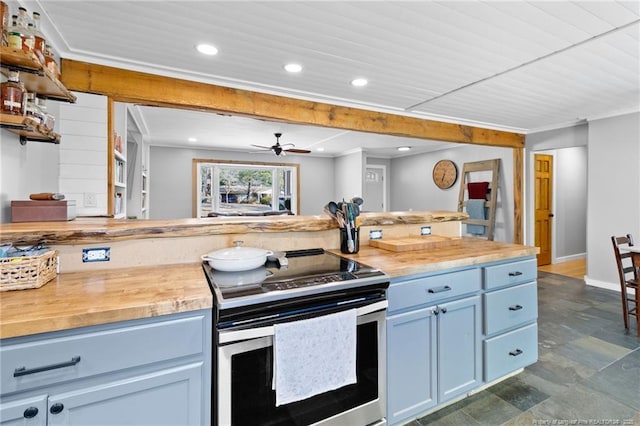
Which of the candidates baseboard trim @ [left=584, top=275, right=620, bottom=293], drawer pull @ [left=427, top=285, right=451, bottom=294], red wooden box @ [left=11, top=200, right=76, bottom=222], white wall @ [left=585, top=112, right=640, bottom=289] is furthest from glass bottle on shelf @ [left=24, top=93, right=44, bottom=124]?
baseboard trim @ [left=584, top=275, right=620, bottom=293]

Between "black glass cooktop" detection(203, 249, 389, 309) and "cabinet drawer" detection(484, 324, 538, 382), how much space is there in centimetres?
107

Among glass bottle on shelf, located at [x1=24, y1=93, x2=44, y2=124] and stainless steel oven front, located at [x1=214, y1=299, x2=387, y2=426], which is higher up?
glass bottle on shelf, located at [x1=24, y1=93, x2=44, y2=124]

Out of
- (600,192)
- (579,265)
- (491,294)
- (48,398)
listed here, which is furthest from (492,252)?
(579,265)

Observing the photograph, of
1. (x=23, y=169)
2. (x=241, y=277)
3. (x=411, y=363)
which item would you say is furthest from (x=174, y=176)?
(x=411, y=363)

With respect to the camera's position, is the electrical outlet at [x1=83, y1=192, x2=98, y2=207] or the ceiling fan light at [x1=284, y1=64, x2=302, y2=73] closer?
the electrical outlet at [x1=83, y1=192, x2=98, y2=207]

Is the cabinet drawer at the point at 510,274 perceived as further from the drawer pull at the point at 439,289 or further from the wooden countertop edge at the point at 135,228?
the wooden countertop edge at the point at 135,228

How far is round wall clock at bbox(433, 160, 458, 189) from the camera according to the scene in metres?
6.59

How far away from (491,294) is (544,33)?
5.94 feet

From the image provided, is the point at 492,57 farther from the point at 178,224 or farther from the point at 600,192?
the point at 600,192

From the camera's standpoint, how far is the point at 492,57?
99.0 inches

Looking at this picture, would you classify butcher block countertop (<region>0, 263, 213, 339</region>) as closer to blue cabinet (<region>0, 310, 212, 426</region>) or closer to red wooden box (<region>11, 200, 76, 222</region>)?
blue cabinet (<region>0, 310, 212, 426</region>)

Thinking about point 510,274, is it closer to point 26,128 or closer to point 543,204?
point 26,128

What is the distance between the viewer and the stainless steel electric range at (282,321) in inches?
46.8

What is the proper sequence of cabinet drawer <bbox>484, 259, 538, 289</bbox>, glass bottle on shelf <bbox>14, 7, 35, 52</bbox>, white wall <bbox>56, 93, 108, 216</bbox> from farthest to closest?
white wall <bbox>56, 93, 108, 216</bbox>
cabinet drawer <bbox>484, 259, 538, 289</bbox>
glass bottle on shelf <bbox>14, 7, 35, 52</bbox>
